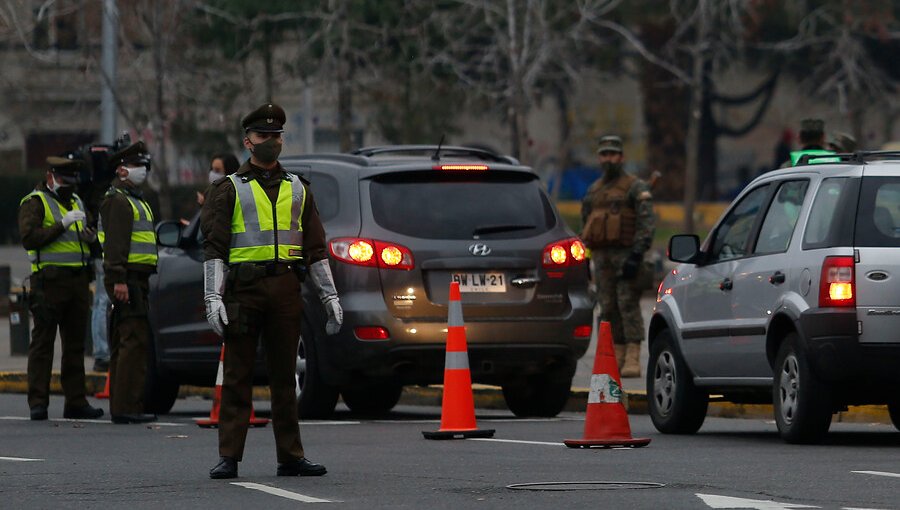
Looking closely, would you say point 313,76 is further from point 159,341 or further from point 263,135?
point 263,135

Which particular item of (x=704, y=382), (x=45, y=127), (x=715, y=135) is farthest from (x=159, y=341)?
(x=715, y=135)

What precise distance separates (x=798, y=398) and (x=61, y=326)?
596 cm

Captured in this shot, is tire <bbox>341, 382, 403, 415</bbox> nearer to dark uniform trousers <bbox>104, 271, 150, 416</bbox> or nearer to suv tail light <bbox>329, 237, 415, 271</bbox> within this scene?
dark uniform trousers <bbox>104, 271, 150, 416</bbox>

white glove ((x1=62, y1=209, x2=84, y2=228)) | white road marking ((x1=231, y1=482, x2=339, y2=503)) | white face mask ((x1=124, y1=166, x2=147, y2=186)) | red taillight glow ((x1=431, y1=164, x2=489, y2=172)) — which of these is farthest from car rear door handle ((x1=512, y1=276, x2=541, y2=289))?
white road marking ((x1=231, y1=482, x2=339, y2=503))

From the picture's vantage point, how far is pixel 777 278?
465 inches

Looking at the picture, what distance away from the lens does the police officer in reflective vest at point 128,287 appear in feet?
47.5

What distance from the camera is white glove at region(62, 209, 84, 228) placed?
48.7ft

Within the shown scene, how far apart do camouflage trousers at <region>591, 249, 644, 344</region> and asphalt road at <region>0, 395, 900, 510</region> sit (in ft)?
11.3

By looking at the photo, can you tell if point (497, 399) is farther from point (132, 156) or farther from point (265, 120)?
point (265, 120)

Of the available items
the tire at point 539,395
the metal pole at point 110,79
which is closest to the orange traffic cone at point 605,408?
the tire at point 539,395

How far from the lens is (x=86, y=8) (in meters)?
39.2

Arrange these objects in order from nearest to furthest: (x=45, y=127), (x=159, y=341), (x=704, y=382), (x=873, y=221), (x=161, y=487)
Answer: (x=161, y=487) < (x=873, y=221) < (x=704, y=382) < (x=159, y=341) < (x=45, y=127)

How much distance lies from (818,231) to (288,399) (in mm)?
3228

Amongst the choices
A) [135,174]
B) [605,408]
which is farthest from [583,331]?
[135,174]
